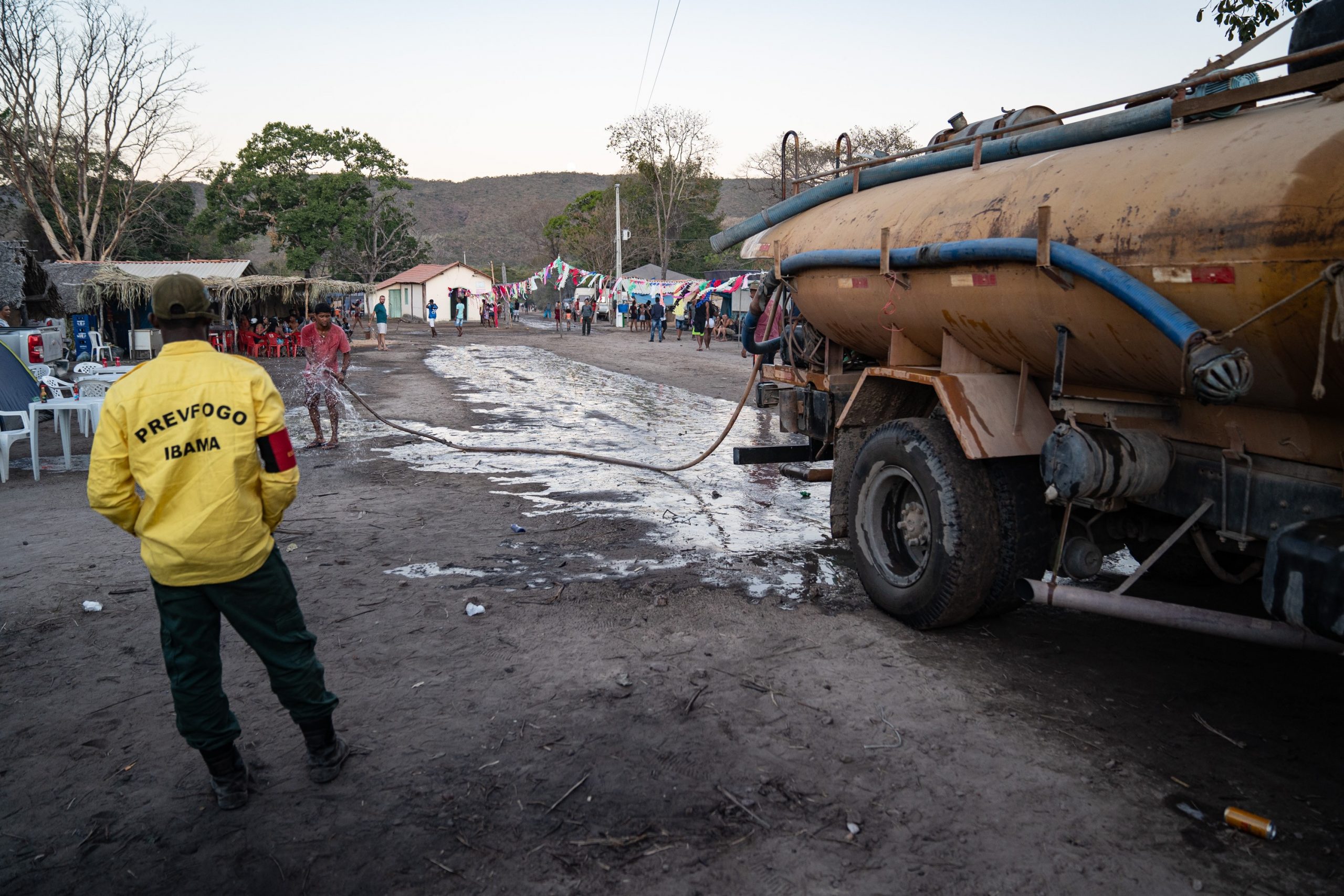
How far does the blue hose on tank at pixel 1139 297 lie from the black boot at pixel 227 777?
3602 mm

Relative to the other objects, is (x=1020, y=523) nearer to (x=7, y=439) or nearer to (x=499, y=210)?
(x=7, y=439)

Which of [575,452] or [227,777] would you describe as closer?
[227,777]

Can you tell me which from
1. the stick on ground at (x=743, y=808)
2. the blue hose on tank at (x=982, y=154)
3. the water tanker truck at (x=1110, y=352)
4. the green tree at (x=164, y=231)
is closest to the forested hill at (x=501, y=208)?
the green tree at (x=164, y=231)

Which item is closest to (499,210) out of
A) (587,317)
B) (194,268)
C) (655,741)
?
(587,317)

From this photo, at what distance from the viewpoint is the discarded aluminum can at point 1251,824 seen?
9.45 feet

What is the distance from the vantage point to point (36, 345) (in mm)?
12711

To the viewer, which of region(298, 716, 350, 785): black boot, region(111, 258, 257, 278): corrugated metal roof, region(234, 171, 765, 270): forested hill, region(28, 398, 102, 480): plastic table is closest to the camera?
region(298, 716, 350, 785): black boot

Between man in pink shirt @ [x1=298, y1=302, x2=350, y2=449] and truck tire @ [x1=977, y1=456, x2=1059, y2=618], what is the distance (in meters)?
8.36

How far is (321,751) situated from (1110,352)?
137 inches

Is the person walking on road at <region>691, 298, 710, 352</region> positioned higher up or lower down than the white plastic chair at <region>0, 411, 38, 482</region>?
higher up

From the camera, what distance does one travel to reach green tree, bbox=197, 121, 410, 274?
2207 inches

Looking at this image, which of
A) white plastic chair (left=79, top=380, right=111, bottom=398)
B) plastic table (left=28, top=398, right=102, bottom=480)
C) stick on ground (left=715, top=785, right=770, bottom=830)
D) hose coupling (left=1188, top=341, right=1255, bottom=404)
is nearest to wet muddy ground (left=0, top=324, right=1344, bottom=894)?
stick on ground (left=715, top=785, right=770, bottom=830)

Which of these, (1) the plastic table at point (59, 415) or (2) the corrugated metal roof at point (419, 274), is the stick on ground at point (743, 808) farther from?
(2) the corrugated metal roof at point (419, 274)

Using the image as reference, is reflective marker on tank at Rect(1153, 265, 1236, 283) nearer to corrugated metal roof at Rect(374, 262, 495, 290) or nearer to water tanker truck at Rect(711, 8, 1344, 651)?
water tanker truck at Rect(711, 8, 1344, 651)
